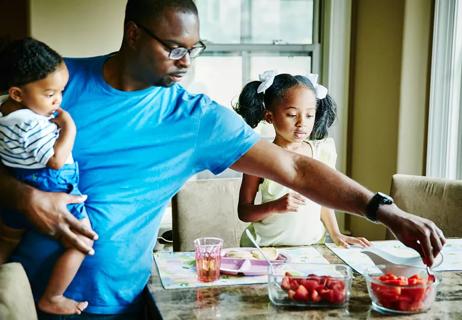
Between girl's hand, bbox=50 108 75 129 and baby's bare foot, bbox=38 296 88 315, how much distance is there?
0.42 metres

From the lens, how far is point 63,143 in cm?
143

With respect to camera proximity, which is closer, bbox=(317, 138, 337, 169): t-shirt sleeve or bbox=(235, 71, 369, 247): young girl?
bbox=(235, 71, 369, 247): young girl

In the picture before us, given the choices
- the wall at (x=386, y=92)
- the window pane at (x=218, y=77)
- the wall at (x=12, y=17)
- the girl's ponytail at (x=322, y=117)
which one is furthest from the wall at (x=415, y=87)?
the wall at (x=12, y=17)

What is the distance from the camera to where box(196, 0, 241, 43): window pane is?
380cm

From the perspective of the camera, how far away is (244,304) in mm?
1507

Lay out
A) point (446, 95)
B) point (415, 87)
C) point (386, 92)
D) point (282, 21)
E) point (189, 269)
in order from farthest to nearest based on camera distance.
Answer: point (282, 21) < point (386, 92) < point (415, 87) < point (446, 95) < point (189, 269)

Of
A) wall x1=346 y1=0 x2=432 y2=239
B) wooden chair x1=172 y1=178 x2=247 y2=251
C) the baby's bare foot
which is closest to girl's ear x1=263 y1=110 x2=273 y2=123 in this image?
wooden chair x1=172 y1=178 x2=247 y2=251

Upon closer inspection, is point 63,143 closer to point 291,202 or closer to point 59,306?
point 59,306

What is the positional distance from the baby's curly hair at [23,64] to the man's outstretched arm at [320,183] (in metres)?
0.56

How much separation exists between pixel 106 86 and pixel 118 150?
176mm

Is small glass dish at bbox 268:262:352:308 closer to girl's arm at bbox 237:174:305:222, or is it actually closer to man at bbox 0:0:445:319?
man at bbox 0:0:445:319

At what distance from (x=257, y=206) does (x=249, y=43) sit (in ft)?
6.61

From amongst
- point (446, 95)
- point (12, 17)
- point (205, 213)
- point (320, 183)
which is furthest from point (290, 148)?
point (12, 17)

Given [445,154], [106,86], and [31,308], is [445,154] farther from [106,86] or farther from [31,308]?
[31,308]
